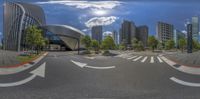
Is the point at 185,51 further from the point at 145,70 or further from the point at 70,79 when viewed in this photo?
the point at 70,79

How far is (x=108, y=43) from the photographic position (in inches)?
251

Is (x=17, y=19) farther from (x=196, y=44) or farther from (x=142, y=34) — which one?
(x=196, y=44)

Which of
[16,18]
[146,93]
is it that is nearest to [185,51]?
[146,93]

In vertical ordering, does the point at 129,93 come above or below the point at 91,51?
below

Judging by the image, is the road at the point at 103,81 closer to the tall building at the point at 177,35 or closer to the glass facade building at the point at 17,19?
the tall building at the point at 177,35

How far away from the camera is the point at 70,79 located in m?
5.61


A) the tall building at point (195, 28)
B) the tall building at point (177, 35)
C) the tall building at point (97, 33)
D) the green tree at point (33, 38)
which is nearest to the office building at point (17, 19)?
the green tree at point (33, 38)

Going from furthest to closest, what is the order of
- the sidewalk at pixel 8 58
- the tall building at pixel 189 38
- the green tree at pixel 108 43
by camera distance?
the green tree at pixel 108 43
the sidewalk at pixel 8 58
the tall building at pixel 189 38

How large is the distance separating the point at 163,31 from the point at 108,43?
4.26 ft

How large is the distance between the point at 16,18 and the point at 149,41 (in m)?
2.86

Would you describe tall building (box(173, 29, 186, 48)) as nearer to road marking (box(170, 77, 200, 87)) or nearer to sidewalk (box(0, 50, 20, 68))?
road marking (box(170, 77, 200, 87))

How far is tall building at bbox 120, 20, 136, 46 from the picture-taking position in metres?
5.84

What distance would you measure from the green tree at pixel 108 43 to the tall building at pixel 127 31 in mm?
291

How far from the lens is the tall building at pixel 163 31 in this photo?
5.79m
